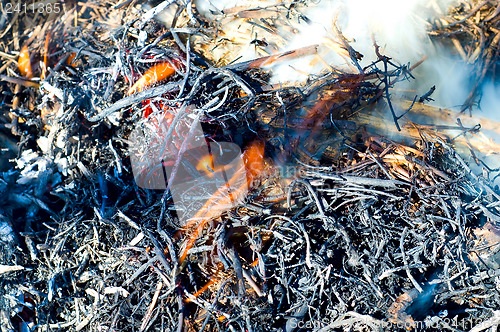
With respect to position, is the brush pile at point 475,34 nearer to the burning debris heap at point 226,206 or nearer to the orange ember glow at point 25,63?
the burning debris heap at point 226,206

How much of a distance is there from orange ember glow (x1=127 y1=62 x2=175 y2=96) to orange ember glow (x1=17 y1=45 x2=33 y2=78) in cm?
99

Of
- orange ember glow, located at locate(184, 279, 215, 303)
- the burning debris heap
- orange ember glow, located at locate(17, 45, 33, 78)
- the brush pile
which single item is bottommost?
orange ember glow, located at locate(184, 279, 215, 303)

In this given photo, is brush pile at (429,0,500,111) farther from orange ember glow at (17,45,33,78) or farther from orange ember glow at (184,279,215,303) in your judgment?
orange ember glow at (17,45,33,78)

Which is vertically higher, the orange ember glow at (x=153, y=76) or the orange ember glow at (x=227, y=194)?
the orange ember glow at (x=153, y=76)

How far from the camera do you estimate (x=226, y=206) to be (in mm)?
2025

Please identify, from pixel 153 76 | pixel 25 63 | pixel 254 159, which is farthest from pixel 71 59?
pixel 254 159

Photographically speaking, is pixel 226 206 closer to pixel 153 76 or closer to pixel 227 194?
pixel 227 194

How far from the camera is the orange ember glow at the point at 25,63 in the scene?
2.71 metres

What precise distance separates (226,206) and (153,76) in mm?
1151

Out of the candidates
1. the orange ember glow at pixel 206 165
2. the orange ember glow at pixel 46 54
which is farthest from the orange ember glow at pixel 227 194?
the orange ember glow at pixel 46 54

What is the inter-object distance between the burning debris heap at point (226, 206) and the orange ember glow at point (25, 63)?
0.10 feet

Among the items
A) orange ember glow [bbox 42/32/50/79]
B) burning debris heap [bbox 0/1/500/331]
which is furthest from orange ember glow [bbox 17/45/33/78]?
orange ember glow [bbox 42/32/50/79]

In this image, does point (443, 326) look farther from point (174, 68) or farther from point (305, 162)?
point (174, 68)

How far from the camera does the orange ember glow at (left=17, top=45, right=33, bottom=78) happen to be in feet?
8.87
